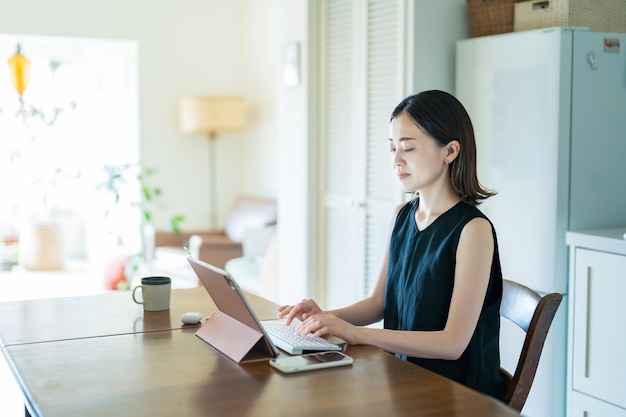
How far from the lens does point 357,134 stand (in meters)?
3.96

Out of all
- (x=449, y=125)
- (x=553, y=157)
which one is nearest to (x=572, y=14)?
(x=553, y=157)

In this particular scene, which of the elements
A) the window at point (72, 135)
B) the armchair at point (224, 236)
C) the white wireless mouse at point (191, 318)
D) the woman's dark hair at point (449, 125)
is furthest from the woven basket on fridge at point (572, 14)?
the window at point (72, 135)

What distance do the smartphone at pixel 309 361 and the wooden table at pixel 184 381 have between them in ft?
0.06

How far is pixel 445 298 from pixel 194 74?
19.3 ft

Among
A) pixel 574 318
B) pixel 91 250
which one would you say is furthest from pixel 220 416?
pixel 91 250

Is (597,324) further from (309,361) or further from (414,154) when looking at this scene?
(309,361)

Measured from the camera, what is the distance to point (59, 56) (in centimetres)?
777

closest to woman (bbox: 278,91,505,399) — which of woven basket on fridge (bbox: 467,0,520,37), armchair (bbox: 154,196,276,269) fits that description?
woven basket on fridge (bbox: 467,0,520,37)

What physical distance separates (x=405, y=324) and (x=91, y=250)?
20.6ft

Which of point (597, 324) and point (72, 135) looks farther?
point (72, 135)

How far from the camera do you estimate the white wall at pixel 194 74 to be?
6977mm

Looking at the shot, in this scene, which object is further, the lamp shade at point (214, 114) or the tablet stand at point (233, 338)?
the lamp shade at point (214, 114)

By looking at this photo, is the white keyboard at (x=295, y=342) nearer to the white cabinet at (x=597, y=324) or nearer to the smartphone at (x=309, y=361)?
the smartphone at (x=309, y=361)

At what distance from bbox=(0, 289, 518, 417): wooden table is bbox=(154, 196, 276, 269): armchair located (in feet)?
13.2
